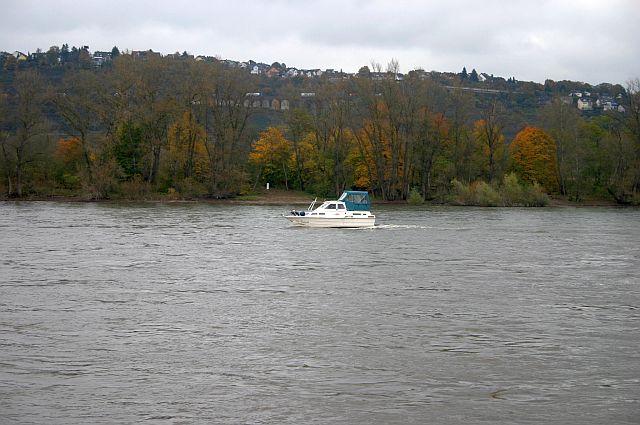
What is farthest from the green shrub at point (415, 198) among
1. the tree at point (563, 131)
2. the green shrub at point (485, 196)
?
the tree at point (563, 131)

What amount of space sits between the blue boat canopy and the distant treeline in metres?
33.0

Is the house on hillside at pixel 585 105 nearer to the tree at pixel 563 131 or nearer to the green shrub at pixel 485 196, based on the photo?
the tree at pixel 563 131

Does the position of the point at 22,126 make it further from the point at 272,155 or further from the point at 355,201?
the point at 355,201

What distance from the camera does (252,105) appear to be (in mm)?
98438

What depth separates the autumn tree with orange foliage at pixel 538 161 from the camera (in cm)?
10400

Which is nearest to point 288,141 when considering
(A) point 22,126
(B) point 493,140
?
(B) point 493,140

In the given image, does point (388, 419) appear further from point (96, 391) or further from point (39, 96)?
point (39, 96)

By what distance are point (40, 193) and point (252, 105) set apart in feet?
87.8

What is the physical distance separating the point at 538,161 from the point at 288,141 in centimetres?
3289

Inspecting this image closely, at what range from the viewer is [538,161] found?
104 metres

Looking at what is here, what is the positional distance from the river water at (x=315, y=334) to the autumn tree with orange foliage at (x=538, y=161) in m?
63.2

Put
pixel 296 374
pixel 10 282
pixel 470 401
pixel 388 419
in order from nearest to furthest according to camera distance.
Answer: pixel 388 419 → pixel 470 401 → pixel 296 374 → pixel 10 282

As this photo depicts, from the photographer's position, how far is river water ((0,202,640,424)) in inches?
565

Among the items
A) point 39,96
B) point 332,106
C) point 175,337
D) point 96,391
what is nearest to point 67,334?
point 175,337
